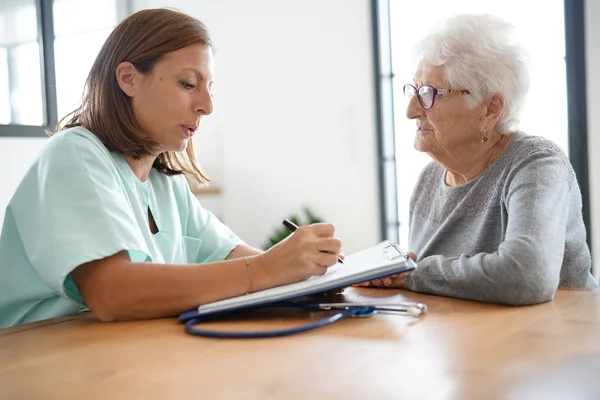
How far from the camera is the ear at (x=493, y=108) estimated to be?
5.07ft

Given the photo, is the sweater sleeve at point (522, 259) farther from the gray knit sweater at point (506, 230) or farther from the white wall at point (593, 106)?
the white wall at point (593, 106)

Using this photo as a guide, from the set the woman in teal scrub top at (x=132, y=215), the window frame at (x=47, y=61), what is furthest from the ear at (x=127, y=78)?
the window frame at (x=47, y=61)

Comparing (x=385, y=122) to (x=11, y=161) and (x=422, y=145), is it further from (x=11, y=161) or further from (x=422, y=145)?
(x=422, y=145)

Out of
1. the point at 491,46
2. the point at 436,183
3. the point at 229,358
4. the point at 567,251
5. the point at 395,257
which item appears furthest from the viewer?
the point at 436,183

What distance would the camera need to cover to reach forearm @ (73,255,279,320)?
3.44 ft

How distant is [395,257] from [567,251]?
53cm

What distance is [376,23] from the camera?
3873 millimetres

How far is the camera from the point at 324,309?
42.0 inches

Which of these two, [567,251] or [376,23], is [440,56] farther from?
[376,23]

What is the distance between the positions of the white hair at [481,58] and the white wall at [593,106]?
178cm

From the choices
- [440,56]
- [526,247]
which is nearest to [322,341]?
[526,247]

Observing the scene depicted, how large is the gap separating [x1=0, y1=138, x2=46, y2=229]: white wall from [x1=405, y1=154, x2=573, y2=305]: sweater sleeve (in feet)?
8.71

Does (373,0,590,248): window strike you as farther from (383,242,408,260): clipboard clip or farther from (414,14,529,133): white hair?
(383,242,408,260): clipboard clip

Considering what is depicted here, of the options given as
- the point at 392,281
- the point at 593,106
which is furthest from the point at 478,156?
the point at 593,106
